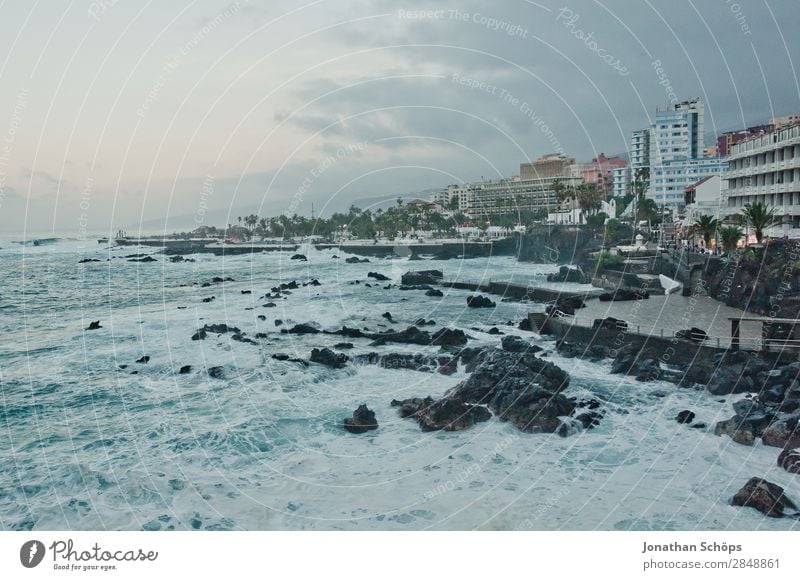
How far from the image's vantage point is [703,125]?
113 meters

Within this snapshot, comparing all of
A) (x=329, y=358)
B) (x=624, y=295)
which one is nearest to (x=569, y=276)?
(x=624, y=295)

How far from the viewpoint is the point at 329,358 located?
2728 cm

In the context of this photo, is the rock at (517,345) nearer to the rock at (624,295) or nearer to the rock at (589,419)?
the rock at (589,419)

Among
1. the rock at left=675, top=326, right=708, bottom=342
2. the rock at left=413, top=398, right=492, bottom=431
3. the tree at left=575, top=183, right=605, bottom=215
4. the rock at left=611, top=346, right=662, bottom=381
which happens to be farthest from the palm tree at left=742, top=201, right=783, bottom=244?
the tree at left=575, top=183, right=605, bottom=215

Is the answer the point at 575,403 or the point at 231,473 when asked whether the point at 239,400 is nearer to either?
the point at 231,473

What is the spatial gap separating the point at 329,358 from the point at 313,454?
9896 mm

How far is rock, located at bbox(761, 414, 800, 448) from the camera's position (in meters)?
15.8

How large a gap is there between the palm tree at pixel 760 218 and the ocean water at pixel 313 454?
1419cm

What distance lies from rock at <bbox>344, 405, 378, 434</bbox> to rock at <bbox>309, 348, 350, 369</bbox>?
742cm

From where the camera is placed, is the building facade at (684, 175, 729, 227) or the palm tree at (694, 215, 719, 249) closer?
the palm tree at (694, 215, 719, 249)

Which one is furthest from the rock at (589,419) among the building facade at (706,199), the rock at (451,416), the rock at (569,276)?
the building facade at (706,199)

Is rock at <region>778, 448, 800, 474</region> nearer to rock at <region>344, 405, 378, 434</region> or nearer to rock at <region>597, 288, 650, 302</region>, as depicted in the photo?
rock at <region>344, 405, 378, 434</region>

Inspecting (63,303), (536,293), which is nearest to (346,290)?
(536,293)

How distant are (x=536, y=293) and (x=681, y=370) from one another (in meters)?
22.4
